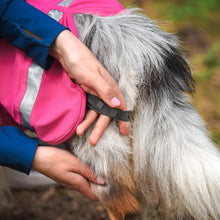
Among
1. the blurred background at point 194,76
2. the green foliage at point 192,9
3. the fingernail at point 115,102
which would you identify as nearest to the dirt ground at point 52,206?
the blurred background at point 194,76

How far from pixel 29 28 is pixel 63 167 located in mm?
353

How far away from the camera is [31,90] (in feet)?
2.60

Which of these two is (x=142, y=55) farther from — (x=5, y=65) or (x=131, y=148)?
(x=5, y=65)

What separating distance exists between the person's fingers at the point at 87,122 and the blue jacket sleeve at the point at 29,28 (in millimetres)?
161

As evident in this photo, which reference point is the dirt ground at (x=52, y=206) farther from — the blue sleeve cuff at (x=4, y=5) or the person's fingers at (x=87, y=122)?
the blue sleeve cuff at (x=4, y=5)

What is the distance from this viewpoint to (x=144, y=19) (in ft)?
2.83

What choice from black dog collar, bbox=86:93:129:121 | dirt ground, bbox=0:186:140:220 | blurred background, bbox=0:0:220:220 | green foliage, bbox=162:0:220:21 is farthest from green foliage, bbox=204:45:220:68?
black dog collar, bbox=86:93:129:121

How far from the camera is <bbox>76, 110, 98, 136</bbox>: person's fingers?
763 millimetres

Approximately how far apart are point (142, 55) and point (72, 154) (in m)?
0.31

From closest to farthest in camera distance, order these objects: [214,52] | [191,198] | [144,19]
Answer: [191,198] → [144,19] → [214,52]

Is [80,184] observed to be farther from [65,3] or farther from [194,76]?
[194,76]

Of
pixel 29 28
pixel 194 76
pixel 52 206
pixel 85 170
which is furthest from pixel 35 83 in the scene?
pixel 194 76

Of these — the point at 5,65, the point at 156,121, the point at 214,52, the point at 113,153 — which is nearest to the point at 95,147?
the point at 113,153

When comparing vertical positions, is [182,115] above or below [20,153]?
above
